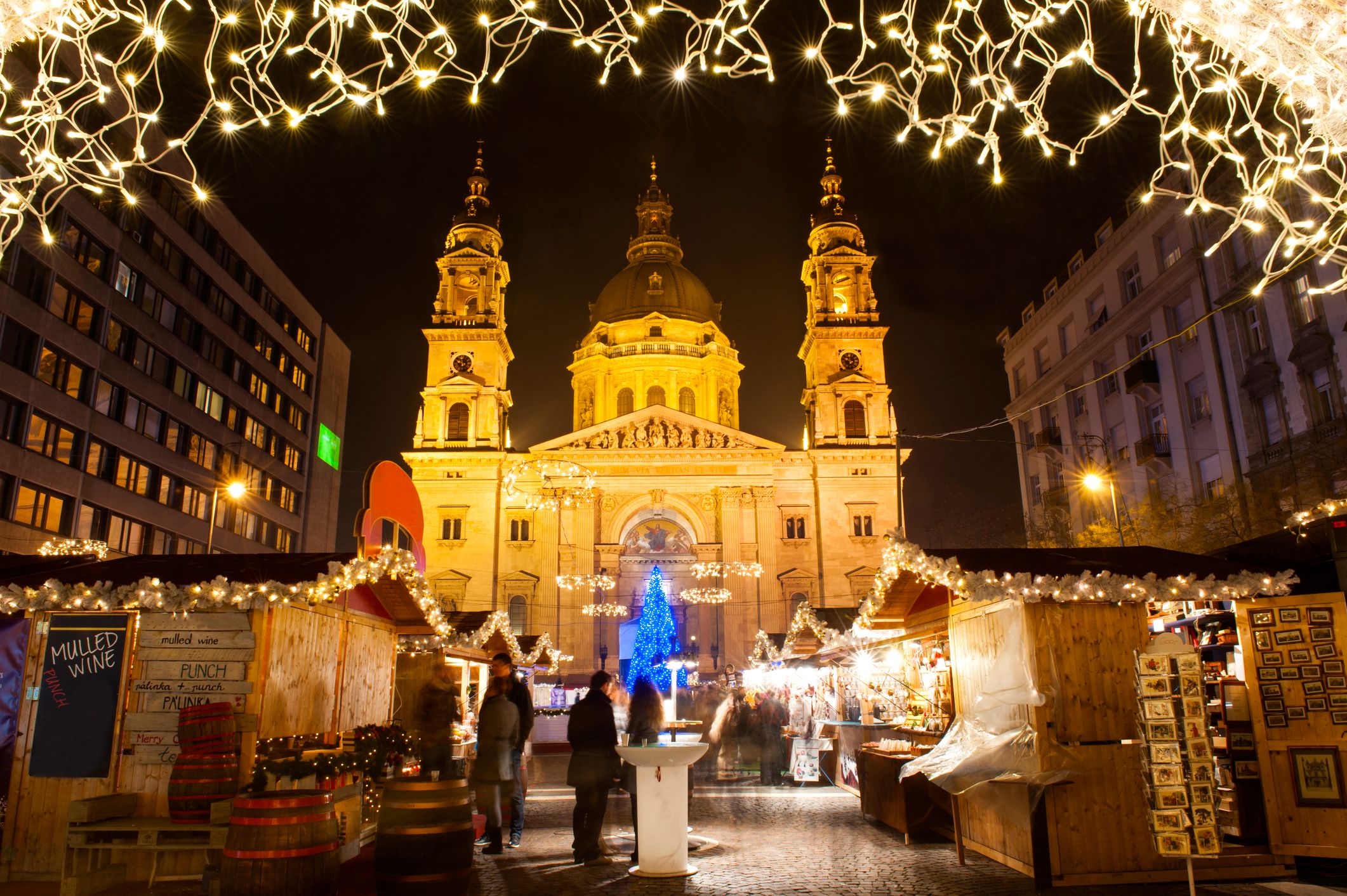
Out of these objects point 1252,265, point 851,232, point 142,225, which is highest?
point 851,232

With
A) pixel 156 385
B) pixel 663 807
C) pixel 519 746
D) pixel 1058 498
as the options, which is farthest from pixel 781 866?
pixel 156 385

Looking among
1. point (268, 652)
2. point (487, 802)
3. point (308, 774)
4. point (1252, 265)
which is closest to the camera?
point (308, 774)

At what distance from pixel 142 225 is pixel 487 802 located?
1316 inches

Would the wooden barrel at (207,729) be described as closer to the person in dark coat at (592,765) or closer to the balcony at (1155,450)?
the person in dark coat at (592,765)

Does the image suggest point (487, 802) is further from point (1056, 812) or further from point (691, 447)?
point (691, 447)

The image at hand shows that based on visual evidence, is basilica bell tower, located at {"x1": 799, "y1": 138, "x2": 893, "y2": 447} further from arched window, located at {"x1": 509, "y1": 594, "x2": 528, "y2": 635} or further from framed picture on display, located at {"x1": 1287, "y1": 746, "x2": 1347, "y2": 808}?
framed picture on display, located at {"x1": 1287, "y1": 746, "x2": 1347, "y2": 808}

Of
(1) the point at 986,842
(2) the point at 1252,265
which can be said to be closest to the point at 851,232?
(2) the point at 1252,265

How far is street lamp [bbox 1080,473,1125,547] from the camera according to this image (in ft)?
64.6

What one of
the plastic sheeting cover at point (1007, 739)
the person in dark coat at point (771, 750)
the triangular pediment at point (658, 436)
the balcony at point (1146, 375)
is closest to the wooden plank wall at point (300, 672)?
the plastic sheeting cover at point (1007, 739)

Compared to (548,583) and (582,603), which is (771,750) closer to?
(582,603)

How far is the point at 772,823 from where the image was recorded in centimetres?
1177

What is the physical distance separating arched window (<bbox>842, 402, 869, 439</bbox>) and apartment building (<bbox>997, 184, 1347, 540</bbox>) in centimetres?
1015

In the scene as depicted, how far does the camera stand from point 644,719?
11.0 metres

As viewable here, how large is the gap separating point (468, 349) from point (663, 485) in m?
13.4
